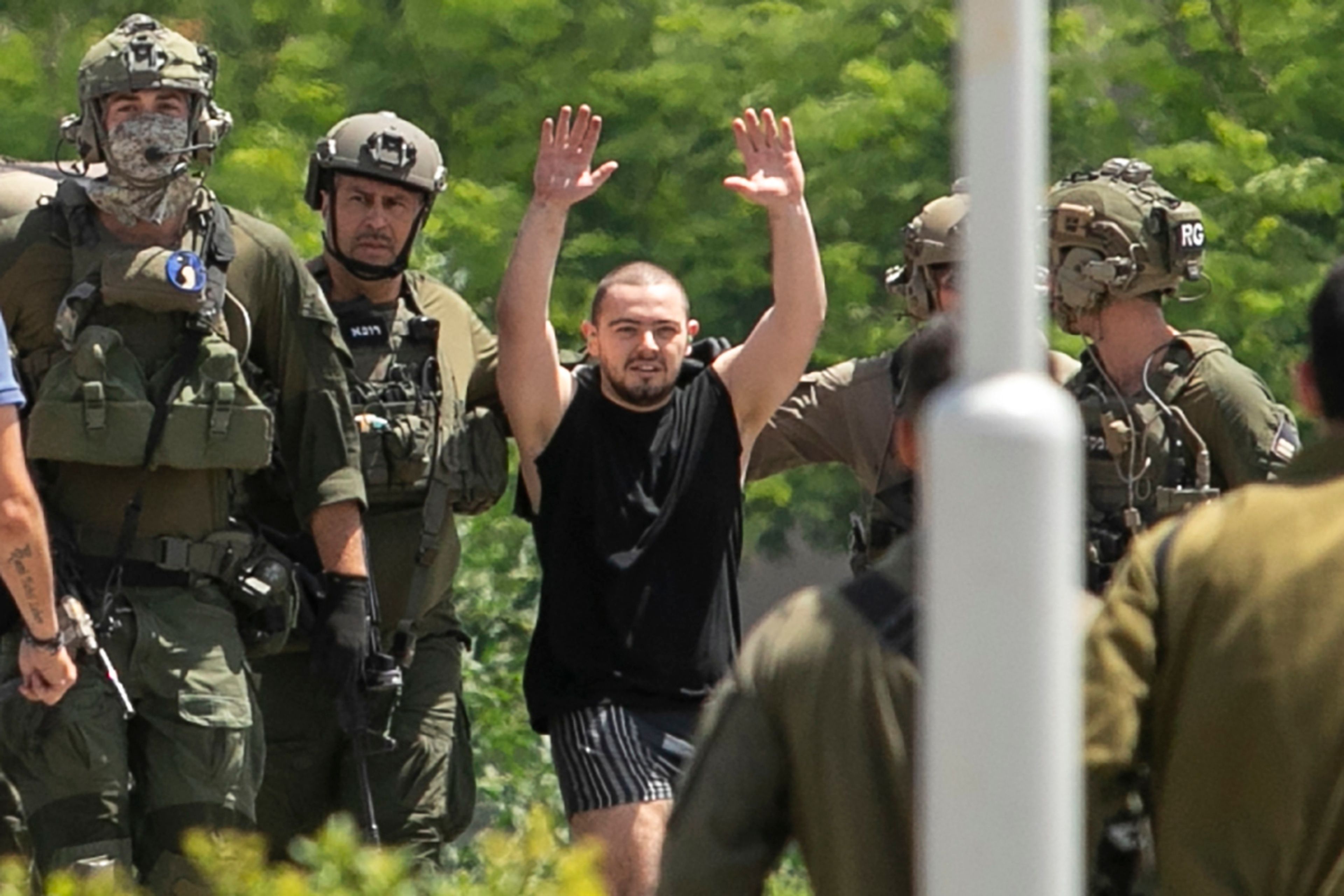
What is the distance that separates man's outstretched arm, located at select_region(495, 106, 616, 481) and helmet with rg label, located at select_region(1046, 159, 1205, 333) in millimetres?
1404

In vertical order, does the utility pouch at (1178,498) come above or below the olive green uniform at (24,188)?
below

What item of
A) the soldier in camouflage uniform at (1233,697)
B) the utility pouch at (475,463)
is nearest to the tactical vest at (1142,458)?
the utility pouch at (475,463)

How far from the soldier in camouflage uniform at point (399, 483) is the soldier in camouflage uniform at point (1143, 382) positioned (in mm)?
1661

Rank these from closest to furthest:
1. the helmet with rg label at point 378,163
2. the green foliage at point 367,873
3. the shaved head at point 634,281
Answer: the green foliage at point 367,873
the shaved head at point 634,281
the helmet with rg label at point 378,163

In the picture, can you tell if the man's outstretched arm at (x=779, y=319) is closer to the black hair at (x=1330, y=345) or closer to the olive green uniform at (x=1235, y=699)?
the black hair at (x=1330, y=345)

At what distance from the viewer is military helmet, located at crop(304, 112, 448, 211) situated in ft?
26.8

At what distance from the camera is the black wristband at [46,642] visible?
676 cm

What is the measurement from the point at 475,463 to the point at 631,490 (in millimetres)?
791

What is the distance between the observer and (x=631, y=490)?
293 inches

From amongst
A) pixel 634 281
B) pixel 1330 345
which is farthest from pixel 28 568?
pixel 1330 345

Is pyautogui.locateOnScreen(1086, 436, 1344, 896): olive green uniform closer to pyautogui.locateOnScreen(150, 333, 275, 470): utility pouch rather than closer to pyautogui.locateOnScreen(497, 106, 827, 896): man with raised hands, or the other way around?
pyautogui.locateOnScreen(497, 106, 827, 896): man with raised hands

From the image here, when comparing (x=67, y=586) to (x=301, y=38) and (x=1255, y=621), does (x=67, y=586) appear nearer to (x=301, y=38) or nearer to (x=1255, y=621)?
(x=1255, y=621)

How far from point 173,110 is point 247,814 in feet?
5.75

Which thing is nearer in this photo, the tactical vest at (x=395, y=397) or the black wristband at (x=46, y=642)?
the black wristband at (x=46, y=642)
